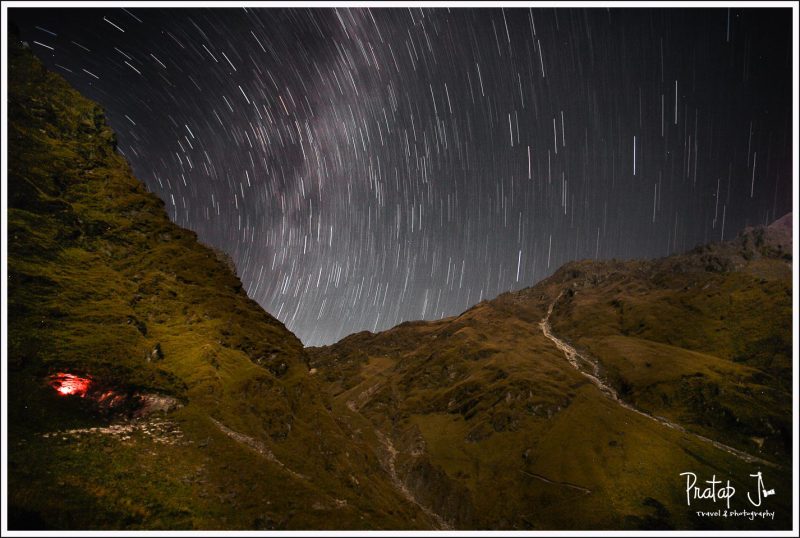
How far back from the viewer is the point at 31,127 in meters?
74.6

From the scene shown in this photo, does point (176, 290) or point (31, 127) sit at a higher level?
point (31, 127)

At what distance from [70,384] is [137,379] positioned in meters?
7.13

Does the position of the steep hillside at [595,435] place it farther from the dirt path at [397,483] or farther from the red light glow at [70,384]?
the red light glow at [70,384]

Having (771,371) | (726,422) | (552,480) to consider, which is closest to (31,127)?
(552,480)

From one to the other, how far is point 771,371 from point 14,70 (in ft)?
1011

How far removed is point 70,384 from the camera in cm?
3378

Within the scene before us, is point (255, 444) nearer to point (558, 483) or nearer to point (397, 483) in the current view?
point (397, 483)

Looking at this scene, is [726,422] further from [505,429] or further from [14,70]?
[14,70]

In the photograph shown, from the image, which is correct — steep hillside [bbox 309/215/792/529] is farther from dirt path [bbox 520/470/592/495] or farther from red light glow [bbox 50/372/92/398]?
red light glow [bbox 50/372/92/398]

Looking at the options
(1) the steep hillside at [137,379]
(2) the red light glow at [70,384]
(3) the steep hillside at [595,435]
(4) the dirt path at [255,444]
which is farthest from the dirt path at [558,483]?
(2) the red light glow at [70,384]

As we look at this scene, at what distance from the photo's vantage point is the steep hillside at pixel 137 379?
27719 millimetres

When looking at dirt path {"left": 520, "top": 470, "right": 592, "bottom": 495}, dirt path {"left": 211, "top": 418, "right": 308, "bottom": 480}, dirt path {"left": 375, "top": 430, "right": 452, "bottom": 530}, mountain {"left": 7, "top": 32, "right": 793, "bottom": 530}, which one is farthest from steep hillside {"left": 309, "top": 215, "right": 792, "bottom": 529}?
dirt path {"left": 211, "top": 418, "right": 308, "bottom": 480}

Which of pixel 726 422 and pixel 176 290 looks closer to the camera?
pixel 176 290

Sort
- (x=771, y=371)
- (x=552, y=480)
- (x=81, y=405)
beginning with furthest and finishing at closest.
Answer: (x=771, y=371)
(x=552, y=480)
(x=81, y=405)
